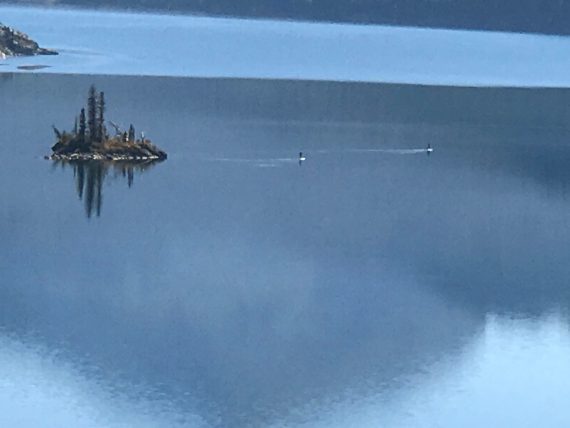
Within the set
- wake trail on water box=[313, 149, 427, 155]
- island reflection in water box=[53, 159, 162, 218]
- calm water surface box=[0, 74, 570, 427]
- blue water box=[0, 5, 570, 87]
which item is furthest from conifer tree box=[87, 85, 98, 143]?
blue water box=[0, 5, 570, 87]

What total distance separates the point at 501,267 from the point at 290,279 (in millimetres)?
6127

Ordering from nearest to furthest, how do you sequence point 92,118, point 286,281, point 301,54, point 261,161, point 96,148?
1. point 286,281
2. point 92,118
3. point 96,148
4. point 261,161
5. point 301,54

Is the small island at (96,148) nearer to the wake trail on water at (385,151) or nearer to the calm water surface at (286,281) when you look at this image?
the calm water surface at (286,281)

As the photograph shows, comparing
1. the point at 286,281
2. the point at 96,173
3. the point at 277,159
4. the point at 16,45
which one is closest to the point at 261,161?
the point at 277,159

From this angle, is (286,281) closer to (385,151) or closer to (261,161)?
(261,161)

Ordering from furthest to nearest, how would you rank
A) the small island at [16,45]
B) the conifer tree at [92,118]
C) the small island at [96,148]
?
the small island at [16,45], the small island at [96,148], the conifer tree at [92,118]

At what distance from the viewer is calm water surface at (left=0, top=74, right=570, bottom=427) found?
34.2 meters

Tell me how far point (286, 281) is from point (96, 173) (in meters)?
A: 17.8

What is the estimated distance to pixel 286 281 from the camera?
44.0m

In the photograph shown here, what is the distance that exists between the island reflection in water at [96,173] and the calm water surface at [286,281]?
0.19 metres

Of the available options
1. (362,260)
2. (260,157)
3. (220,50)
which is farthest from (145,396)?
(220,50)

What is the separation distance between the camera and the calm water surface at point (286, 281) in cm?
3416

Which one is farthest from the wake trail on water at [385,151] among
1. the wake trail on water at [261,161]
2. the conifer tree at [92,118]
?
the conifer tree at [92,118]

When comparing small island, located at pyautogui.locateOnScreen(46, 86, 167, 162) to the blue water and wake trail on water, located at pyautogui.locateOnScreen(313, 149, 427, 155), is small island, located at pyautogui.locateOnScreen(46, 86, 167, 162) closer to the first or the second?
wake trail on water, located at pyautogui.locateOnScreen(313, 149, 427, 155)
